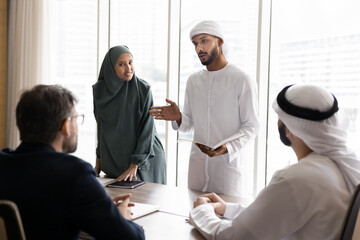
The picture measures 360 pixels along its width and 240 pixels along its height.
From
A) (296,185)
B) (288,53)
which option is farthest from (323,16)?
(296,185)

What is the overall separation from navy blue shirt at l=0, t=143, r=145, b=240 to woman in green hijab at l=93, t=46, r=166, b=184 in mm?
1400

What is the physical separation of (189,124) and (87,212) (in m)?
1.75

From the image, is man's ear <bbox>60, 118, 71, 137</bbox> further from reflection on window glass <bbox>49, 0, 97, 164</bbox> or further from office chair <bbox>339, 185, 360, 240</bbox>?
reflection on window glass <bbox>49, 0, 97, 164</bbox>

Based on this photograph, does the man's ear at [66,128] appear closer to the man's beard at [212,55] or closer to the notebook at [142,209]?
the notebook at [142,209]

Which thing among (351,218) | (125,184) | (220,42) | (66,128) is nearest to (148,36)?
(220,42)

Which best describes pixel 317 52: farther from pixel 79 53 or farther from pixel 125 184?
pixel 79 53

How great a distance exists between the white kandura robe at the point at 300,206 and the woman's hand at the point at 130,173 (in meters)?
1.31

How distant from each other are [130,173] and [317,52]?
6.52ft

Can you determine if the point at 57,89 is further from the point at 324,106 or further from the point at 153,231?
the point at 324,106

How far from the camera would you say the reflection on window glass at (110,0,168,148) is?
15.6 ft

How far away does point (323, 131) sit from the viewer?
1.46 metres

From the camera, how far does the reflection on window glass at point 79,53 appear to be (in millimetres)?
5543

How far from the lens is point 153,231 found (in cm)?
171

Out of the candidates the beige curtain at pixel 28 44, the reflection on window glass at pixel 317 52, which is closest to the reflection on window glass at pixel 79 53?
the beige curtain at pixel 28 44
